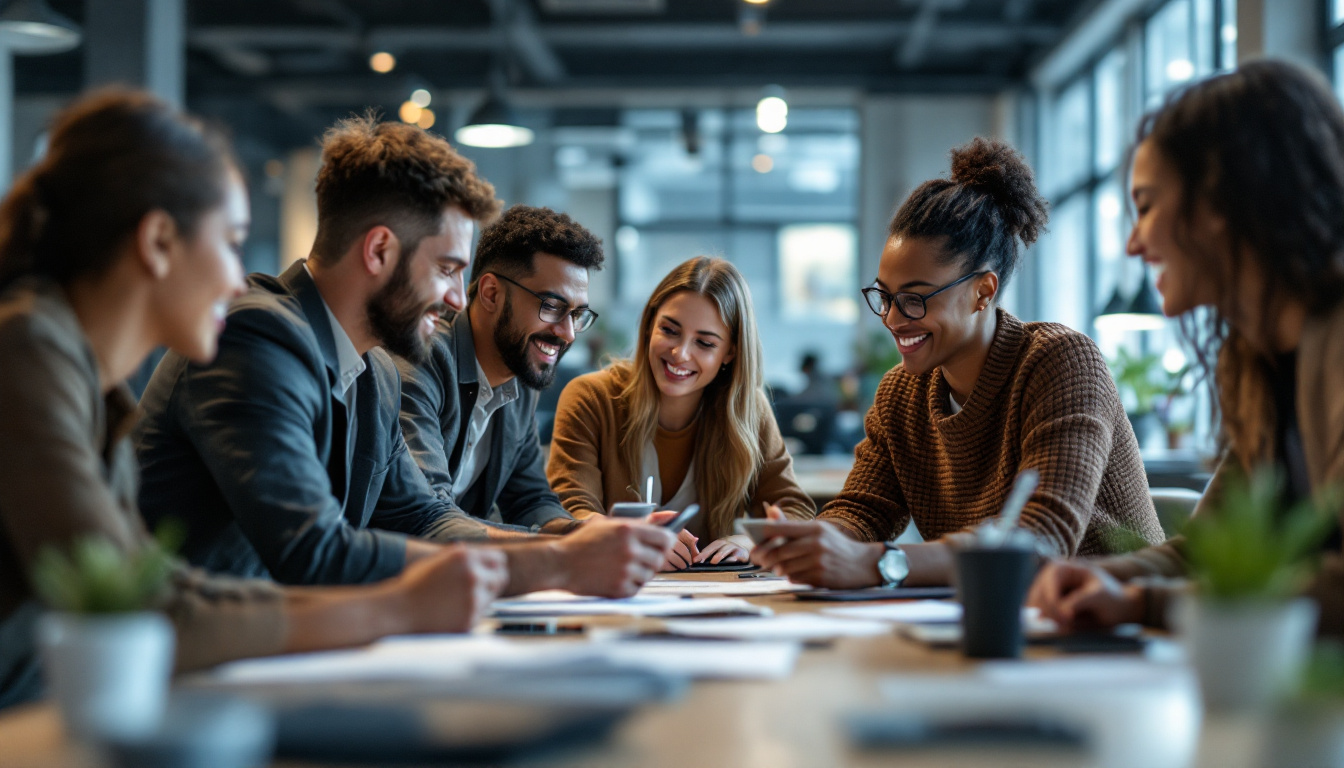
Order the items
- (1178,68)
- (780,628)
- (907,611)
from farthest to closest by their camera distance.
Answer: (1178,68) < (907,611) < (780,628)

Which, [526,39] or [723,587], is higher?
[526,39]

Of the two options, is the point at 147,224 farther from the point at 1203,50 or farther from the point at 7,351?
the point at 1203,50

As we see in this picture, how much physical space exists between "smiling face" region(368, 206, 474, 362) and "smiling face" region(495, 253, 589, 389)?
0.72 meters

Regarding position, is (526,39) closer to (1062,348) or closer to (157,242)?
(1062,348)

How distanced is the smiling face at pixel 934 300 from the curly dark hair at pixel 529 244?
1.03m

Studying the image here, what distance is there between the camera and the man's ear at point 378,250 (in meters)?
2.17

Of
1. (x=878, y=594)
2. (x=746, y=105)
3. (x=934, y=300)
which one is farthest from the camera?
(x=746, y=105)

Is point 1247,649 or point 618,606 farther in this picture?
point 618,606

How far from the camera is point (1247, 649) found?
896 millimetres

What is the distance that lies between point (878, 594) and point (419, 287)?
1.05m

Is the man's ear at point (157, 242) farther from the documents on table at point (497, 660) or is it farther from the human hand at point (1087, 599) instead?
the human hand at point (1087, 599)

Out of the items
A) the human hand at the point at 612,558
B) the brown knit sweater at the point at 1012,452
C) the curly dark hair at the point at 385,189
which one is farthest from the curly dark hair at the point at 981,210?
the human hand at the point at 612,558

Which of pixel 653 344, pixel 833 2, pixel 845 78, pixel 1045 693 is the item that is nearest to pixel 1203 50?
pixel 833 2

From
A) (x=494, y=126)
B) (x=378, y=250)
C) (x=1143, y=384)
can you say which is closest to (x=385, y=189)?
(x=378, y=250)
